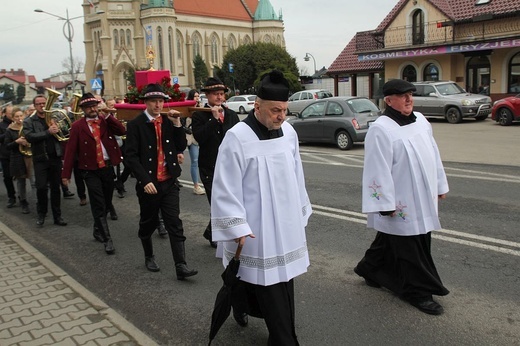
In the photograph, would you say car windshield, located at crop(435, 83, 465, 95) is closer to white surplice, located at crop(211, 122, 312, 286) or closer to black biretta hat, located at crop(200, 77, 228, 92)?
black biretta hat, located at crop(200, 77, 228, 92)

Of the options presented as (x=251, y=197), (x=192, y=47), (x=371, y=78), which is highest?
(x=192, y=47)

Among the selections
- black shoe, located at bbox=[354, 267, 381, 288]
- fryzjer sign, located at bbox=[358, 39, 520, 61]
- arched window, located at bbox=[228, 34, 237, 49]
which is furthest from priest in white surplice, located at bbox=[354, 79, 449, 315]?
arched window, located at bbox=[228, 34, 237, 49]

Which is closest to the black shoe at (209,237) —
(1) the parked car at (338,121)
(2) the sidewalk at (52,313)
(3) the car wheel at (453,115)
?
(2) the sidewalk at (52,313)

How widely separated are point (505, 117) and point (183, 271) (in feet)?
61.8

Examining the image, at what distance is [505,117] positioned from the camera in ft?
67.7

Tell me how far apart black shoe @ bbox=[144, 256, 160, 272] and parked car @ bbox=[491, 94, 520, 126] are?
1843cm

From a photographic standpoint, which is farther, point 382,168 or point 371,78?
point 371,78

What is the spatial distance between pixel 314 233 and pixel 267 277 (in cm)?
341

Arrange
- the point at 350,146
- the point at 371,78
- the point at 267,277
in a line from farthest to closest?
the point at 371,78 → the point at 350,146 → the point at 267,277

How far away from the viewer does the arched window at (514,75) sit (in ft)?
89.2

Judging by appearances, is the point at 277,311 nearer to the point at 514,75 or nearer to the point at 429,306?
the point at 429,306

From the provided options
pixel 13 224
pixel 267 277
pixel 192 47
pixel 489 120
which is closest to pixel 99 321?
pixel 267 277

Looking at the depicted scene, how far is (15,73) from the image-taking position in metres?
141

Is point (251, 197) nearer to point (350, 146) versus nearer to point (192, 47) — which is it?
point (350, 146)
